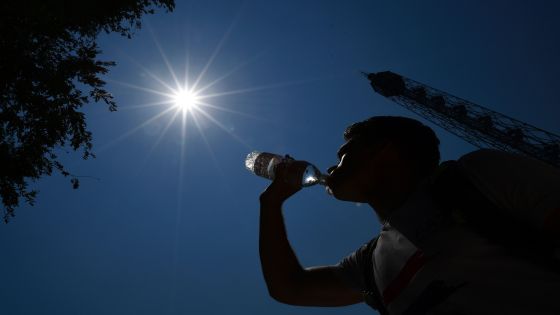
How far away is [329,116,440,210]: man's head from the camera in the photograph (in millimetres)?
1954

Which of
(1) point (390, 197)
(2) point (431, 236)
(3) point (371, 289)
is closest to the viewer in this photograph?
(2) point (431, 236)

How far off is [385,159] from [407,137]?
24cm

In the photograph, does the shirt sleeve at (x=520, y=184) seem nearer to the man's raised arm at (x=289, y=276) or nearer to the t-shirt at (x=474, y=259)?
the t-shirt at (x=474, y=259)

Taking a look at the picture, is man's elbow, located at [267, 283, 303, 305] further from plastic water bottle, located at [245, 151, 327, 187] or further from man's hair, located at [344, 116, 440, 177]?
plastic water bottle, located at [245, 151, 327, 187]

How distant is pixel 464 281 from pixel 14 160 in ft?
24.8

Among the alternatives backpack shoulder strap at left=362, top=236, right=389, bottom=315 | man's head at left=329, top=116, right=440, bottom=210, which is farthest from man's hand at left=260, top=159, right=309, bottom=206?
backpack shoulder strap at left=362, top=236, right=389, bottom=315

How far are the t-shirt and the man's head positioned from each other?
0.33m

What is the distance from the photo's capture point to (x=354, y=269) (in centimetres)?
200

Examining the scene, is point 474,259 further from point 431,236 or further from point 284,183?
point 284,183

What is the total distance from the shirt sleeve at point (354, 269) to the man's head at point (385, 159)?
1.29 ft

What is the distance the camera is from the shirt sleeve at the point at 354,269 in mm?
1931

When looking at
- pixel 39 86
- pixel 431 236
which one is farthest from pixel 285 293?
pixel 39 86

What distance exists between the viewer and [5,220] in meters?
5.81

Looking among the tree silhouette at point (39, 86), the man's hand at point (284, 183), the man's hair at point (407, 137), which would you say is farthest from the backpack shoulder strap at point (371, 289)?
the tree silhouette at point (39, 86)
